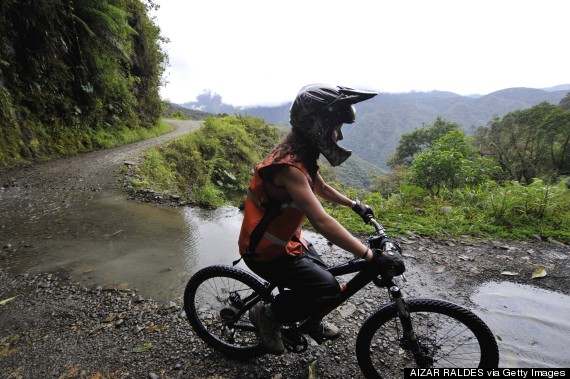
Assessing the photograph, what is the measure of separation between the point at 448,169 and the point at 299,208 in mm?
8773

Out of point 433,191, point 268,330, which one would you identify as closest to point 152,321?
point 268,330

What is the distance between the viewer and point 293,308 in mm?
2689

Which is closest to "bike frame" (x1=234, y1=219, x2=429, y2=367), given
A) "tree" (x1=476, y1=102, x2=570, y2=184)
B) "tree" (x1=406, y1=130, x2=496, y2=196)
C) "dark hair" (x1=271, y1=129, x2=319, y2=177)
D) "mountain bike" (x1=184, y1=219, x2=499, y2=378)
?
"mountain bike" (x1=184, y1=219, x2=499, y2=378)

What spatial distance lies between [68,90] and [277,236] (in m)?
16.0

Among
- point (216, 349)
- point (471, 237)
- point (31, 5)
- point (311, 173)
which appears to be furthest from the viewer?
point (31, 5)

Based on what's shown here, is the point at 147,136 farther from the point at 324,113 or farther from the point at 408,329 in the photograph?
the point at 408,329

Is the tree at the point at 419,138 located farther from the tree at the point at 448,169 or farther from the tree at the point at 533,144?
the tree at the point at 448,169

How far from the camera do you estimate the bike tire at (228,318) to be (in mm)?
3107

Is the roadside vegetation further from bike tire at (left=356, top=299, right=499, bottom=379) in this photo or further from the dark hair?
the dark hair

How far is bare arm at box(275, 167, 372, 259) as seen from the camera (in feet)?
7.11

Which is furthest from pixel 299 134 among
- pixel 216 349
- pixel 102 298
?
pixel 102 298

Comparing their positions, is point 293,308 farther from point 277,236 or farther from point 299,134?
point 299,134

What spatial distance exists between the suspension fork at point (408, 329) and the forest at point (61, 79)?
539 inches

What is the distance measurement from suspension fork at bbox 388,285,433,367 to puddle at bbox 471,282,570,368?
1.23 meters
